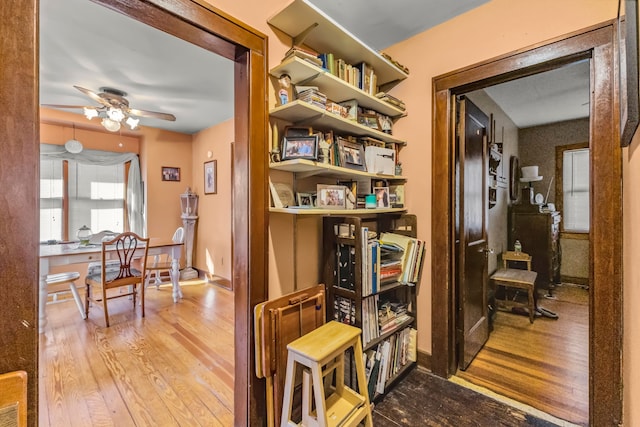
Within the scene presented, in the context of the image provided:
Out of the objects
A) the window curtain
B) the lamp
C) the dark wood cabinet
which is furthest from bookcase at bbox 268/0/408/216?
the window curtain

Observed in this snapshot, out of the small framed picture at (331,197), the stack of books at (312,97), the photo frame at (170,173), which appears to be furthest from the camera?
the photo frame at (170,173)

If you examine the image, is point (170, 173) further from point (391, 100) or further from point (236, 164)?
point (391, 100)

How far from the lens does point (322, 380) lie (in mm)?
1157

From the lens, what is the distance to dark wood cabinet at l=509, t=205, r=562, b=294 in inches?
151

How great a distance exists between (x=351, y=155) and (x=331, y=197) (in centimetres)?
33

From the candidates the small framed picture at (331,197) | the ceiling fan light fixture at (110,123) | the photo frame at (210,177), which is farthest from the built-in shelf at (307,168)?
the photo frame at (210,177)

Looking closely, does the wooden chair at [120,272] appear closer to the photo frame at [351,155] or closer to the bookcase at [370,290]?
the bookcase at [370,290]

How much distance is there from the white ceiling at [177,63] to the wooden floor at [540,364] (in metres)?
2.53

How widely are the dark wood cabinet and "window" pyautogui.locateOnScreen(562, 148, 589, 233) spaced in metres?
0.62

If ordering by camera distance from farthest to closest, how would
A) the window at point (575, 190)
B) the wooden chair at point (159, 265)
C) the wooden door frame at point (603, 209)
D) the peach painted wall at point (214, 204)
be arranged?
the window at point (575, 190) → the peach painted wall at point (214, 204) → the wooden chair at point (159, 265) → the wooden door frame at point (603, 209)

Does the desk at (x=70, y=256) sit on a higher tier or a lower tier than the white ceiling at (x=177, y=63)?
lower

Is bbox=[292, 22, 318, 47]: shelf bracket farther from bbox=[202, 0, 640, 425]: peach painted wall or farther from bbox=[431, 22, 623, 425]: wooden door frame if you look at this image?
bbox=[431, 22, 623, 425]: wooden door frame

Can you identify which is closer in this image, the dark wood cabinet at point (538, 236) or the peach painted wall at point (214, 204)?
the dark wood cabinet at point (538, 236)

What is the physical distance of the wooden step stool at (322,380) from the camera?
1.14 metres
